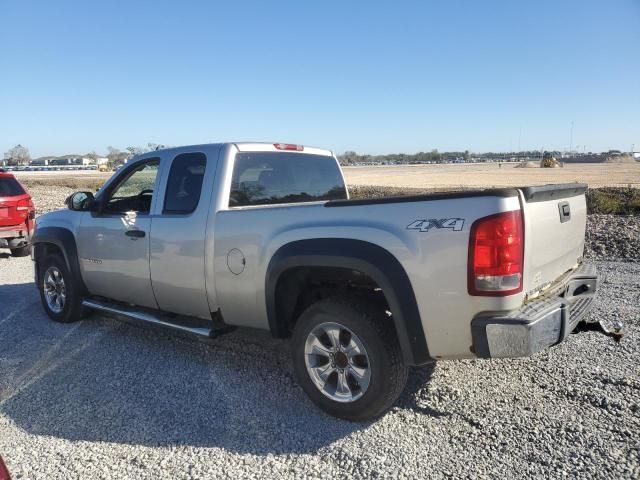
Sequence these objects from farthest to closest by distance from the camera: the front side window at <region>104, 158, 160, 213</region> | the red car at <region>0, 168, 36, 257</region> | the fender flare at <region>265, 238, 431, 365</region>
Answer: the red car at <region>0, 168, 36, 257</region> → the front side window at <region>104, 158, 160, 213</region> → the fender flare at <region>265, 238, 431, 365</region>

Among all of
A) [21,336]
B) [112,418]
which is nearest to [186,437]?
[112,418]

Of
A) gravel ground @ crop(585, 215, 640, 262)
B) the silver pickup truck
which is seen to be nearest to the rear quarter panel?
the silver pickup truck

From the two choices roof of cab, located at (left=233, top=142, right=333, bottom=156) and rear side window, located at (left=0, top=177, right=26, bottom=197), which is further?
rear side window, located at (left=0, top=177, right=26, bottom=197)

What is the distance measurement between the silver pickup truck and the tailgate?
0.7 inches

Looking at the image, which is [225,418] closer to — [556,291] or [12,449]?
[12,449]

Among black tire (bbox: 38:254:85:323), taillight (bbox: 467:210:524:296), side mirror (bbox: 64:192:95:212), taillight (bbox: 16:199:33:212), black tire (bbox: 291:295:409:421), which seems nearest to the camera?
taillight (bbox: 467:210:524:296)

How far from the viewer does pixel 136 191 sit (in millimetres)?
5793

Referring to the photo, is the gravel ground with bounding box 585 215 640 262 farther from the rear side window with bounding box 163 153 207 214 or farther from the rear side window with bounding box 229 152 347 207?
the rear side window with bounding box 163 153 207 214

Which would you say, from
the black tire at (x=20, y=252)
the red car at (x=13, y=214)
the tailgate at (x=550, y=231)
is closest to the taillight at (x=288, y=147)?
the tailgate at (x=550, y=231)

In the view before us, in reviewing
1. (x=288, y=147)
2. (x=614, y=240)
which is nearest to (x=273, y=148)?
(x=288, y=147)

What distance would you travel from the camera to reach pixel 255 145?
4.57 meters

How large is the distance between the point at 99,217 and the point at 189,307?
60.7 inches

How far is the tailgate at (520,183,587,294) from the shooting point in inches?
120

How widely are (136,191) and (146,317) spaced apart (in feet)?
5.77
